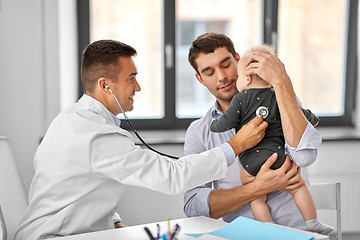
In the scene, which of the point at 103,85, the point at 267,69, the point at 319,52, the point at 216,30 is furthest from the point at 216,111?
the point at 319,52

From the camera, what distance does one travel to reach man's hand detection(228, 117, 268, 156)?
1.72 metres

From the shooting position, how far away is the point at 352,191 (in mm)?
3246

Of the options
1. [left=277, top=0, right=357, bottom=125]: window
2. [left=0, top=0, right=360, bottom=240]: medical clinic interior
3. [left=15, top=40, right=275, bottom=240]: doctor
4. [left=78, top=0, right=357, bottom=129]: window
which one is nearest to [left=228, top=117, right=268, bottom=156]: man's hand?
[left=15, top=40, right=275, bottom=240]: doctor

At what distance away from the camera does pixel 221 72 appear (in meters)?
2.04

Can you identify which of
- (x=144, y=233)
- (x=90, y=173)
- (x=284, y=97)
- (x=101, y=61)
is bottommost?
(x=144, y=233)

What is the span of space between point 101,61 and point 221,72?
0.50 metres

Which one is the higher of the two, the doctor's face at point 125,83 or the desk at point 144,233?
the doctor's face at point 125,83

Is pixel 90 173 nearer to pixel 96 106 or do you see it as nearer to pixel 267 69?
pixel 96 106

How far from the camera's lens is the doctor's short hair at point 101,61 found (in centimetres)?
184

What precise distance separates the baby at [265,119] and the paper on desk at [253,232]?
0.32 metres

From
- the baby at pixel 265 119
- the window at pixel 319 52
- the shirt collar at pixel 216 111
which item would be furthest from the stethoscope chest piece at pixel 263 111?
the window at pixel 319 52

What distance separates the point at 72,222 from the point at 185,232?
391 millimetres

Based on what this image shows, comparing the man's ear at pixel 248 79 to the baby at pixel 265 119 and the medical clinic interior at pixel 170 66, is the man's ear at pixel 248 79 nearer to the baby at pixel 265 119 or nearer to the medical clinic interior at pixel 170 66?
the baby at pixel 265 119

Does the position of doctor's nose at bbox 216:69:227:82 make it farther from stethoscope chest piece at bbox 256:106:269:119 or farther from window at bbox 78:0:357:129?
window at bbox 78:0:357:129
